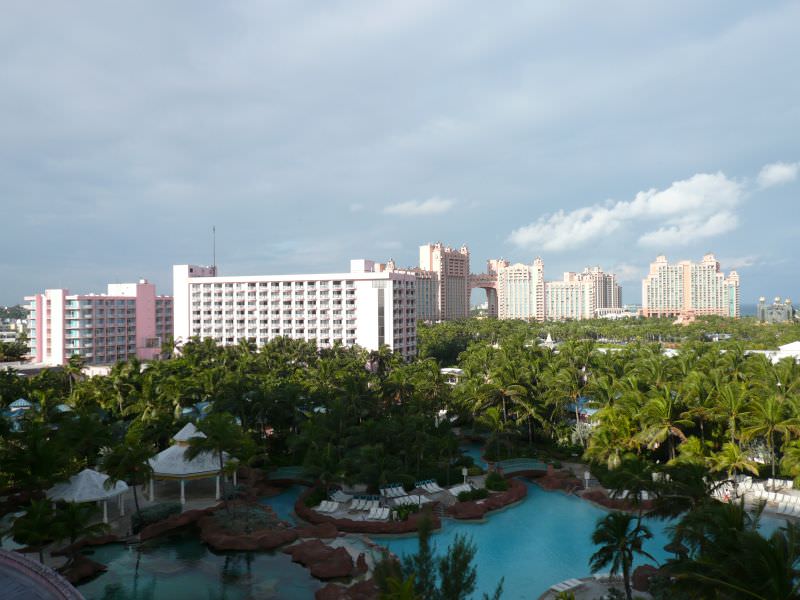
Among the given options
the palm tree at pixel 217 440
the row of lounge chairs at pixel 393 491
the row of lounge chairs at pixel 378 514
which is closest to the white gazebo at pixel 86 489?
the palm tree at pixel 217 440

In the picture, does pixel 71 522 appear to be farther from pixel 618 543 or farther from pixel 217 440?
pixel 618 543

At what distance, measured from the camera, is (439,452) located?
33250 mm

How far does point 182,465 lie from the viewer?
28.8 metres

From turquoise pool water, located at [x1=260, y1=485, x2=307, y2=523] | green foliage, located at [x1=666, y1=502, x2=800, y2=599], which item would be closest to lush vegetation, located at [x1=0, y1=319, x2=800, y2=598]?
turquoise pool water, located at [x1=260, y1=485, x2=307, y2=523]

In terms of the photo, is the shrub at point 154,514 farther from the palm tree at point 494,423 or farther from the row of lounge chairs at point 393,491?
the palm tree at point 494,423

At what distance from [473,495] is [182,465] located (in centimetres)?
1614

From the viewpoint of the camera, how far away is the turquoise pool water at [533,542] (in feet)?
72.0

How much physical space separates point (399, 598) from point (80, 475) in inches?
836

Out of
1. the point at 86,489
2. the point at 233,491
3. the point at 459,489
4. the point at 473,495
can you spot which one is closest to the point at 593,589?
the point at 473,495

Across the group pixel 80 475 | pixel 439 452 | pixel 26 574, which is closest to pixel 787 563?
pixel 26 574

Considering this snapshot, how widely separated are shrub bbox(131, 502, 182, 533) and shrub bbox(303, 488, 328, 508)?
21.8 ft

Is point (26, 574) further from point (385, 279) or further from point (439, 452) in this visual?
point (385, 279)

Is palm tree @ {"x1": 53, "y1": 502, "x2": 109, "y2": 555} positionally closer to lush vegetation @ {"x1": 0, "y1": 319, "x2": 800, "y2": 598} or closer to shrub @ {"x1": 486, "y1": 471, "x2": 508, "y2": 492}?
lush vegetation @ {"x1": 0, "y1": 319, "x2": 800, "y2": 598}

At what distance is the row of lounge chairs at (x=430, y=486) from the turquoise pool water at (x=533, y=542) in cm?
312
